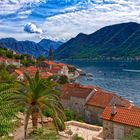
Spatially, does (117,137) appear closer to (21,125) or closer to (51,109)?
(51,109)

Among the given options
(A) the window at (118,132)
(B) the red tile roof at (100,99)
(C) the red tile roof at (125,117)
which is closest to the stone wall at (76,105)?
(B) the red tile roof at (100,99)

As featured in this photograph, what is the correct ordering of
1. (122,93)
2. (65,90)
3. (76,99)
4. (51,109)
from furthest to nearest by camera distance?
(122,93) < (65,90) < (76,99) < (51,109)

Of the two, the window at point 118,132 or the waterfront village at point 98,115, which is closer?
the window at point 118,132

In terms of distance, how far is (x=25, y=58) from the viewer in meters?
157

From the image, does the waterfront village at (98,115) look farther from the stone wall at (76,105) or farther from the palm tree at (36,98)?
the palm tree at (36,98)

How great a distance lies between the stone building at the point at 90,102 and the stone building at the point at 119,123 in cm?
1780

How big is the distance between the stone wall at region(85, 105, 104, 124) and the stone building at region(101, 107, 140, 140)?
62.1ft

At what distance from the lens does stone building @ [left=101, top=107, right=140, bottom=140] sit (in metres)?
27.9

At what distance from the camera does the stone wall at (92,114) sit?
4938 centimetres

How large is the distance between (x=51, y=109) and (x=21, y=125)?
23.7 feet

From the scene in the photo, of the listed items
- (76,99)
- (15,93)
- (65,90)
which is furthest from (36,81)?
(65,90)

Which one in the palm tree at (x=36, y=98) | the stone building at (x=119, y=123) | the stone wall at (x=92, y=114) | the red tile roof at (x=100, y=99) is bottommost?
the stone wall at (x=92, y=114)

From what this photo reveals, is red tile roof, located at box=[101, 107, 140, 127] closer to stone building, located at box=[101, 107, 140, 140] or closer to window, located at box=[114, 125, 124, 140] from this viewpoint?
stone building, located at box=[101, 107, 140, 140]

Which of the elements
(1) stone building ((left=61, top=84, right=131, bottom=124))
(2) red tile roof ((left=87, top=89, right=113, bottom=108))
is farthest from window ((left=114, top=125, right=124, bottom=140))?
(2) red tile roof ((left=87, top=89, right=113, bottom=108))
